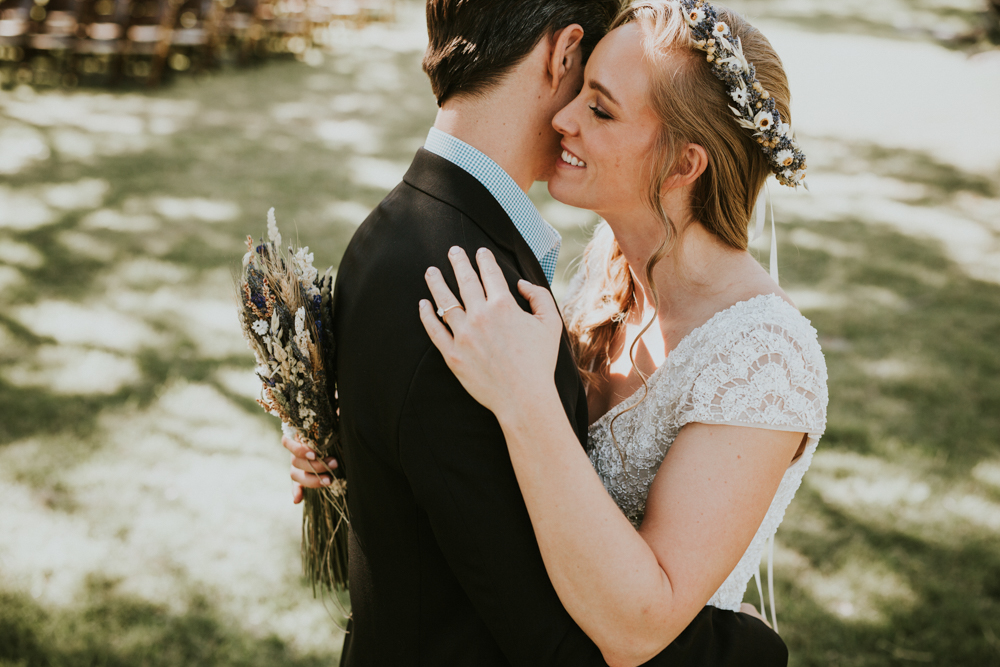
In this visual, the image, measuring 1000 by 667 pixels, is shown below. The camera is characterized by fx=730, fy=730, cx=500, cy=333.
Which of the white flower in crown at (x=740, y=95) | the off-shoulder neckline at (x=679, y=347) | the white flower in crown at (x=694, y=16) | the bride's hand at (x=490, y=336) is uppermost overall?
the white flower in crown at (x=694, y=16)

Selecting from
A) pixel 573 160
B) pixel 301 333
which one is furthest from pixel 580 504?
pixel 573 160

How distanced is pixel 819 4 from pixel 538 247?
22976mm

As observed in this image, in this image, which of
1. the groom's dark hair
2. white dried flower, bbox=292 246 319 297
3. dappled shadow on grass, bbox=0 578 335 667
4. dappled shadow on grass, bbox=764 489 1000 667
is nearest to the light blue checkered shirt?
the groom's dark hair

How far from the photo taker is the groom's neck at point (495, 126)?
1.79 meters

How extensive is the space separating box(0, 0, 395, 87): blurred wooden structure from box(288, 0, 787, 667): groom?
39.5 ft

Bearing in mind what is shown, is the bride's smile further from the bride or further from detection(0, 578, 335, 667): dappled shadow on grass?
detection(0, 578, 335, 667): dappled shadow on grass

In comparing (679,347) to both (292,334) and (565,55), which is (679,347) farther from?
(292,334)

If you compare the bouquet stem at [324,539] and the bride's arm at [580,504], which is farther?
the bouquet stem at [324,539]

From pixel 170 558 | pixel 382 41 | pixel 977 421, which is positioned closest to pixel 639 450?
pixel 170 558

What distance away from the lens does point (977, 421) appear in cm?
493

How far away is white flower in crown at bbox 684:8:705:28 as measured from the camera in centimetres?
200

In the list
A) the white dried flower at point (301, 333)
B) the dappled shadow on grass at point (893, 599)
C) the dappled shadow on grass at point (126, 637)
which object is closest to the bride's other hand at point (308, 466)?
the white dried flower at point (301, 333)

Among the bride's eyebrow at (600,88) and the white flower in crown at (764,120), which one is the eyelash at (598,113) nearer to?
the bride's eyebrow at (600,88)

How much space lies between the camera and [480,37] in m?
1.75
